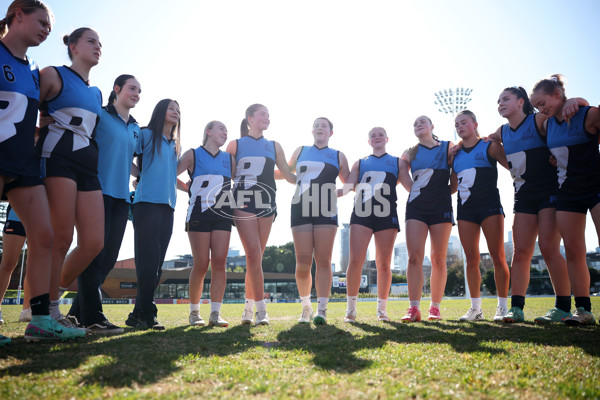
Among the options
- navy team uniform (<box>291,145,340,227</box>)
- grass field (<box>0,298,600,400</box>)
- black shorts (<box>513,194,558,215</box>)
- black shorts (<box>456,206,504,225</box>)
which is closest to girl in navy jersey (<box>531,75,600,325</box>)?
black shorts (<box>513,194,558,215</box>)

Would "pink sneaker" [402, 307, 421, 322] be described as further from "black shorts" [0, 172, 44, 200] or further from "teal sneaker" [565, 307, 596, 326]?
"black shorts" [0, 172, 44, 200]

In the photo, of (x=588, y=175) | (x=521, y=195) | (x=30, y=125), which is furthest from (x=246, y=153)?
(x=588, y=175)

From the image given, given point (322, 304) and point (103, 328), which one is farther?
point (322, 304)

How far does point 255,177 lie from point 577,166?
12.5 ft

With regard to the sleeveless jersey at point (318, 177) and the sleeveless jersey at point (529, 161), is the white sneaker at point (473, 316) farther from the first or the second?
the sleeveless jersey at point (318, 177)

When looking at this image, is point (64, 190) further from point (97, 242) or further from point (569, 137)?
point (569, 137)

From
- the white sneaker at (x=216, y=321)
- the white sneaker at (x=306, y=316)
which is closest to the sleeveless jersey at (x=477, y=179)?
the white sneaker at (x=306, y=316)

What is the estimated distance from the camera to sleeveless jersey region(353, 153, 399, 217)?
5754 mm

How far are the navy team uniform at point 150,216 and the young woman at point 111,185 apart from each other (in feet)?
0.61

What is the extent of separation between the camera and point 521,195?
16.5 feet

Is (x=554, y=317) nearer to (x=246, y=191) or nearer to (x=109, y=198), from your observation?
(x=246, y=191)

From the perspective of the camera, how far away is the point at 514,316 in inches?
193

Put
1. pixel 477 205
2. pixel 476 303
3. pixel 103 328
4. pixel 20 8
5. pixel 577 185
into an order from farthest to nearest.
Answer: pixel 476 303, pixel 477 205, pixel 577 185, pixel 103 328, pixel 20 8

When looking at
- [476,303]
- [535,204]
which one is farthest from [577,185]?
[476,303]
